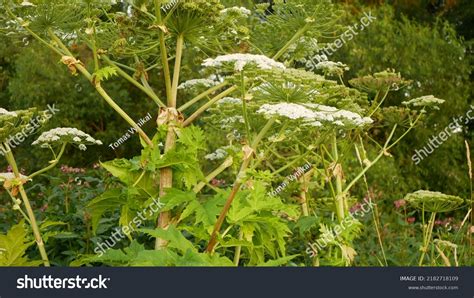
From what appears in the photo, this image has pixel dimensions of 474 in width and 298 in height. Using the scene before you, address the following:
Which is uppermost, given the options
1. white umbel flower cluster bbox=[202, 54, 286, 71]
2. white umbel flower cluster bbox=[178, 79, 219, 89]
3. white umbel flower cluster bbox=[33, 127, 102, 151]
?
white umbel flower cluster bbox=[202, 54, 286, 71]

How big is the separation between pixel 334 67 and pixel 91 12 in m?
2.24

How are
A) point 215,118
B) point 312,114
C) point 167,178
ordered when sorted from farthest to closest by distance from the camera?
point 215,118 → point 167,178 → point 312,114

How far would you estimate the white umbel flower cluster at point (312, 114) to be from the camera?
196 inches

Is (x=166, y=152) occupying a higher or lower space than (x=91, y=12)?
lower

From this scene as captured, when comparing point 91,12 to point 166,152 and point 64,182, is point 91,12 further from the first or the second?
point 64,182

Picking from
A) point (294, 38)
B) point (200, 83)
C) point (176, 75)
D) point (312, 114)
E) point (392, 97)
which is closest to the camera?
point (312, 114)

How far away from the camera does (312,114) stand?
5.06m

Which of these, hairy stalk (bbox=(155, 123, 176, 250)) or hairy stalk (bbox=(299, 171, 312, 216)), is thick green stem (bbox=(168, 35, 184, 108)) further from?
hairy stalk (bbox=(299, 171, 312, 216))

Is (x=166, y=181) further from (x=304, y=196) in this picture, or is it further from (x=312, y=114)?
(x=304, y=196)

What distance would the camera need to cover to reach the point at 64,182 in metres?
9.04

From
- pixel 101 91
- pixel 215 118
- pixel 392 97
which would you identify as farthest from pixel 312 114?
pixel 392 97

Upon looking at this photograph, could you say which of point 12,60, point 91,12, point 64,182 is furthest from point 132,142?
point 91,12

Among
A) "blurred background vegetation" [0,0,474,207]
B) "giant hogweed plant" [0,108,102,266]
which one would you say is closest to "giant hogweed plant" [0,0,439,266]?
"giant hogweed plant" [0,108,102,266]

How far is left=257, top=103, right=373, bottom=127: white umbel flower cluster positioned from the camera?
498cm
